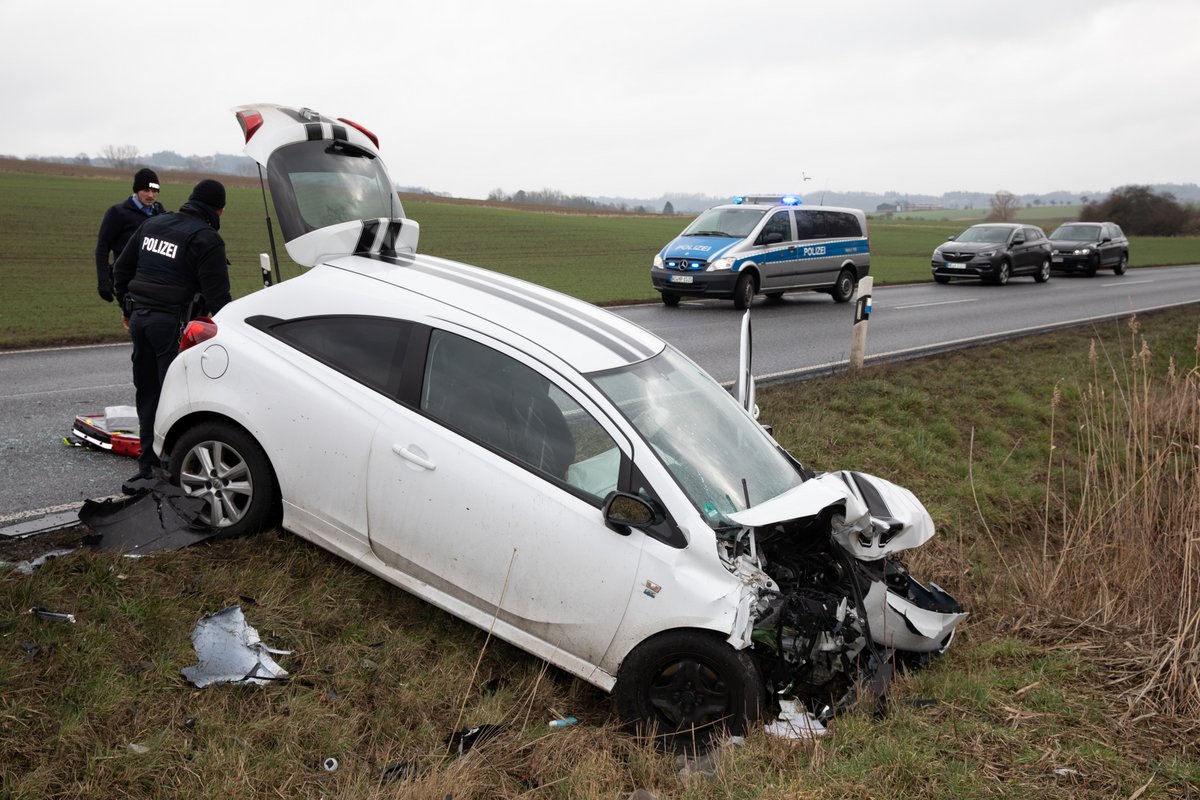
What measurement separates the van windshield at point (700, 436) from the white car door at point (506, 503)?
0.25 m

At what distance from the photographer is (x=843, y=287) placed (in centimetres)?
2169

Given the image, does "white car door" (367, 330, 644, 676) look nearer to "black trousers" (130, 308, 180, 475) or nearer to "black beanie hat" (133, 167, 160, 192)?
"black trousers" (130, 308, 180, 475)

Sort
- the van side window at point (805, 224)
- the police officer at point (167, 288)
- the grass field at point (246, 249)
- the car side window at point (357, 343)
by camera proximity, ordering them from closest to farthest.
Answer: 1. the car side window at point (357, 343)
2. the police officer at point (167, 288)
3. the grass field at point (246, 249)
4. the van side window at point (805, 224)

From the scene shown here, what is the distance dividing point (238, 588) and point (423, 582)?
0.96 metres

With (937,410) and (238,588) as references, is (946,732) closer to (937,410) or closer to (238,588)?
(238,588)

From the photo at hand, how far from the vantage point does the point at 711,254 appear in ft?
60.8

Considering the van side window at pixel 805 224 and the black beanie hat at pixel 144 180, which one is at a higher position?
the black beanie hat at pixel 144 180

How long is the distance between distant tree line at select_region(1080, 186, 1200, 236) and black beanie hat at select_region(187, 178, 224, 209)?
78.8 metres

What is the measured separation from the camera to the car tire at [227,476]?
5105 mm

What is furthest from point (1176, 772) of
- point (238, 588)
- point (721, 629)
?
point (238, 588)

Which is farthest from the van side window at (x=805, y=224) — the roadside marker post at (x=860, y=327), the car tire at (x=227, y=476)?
the car tire at (x=227, y=476)

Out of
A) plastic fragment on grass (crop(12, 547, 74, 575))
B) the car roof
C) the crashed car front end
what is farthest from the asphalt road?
the crashed car front end

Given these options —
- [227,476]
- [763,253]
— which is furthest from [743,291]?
[227,476]

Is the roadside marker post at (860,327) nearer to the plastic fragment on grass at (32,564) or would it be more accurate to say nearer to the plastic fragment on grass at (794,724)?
the plastic fragment on grass at (794,724)
